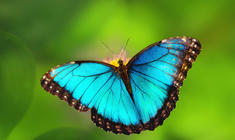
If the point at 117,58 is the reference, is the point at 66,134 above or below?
below

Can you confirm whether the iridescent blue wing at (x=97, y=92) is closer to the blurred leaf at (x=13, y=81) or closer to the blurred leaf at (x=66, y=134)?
the blurred leaf at (x=66, y=134)

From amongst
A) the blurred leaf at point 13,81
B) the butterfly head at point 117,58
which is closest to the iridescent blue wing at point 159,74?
the butterfly head at point 117,58

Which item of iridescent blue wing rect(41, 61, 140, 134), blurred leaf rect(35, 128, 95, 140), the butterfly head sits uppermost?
the butterfly head

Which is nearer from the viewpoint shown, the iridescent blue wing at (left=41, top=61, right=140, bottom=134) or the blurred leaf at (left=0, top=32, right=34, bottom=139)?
the iridescent blue wing at (left=41, top=61, right=140, bottom=134)

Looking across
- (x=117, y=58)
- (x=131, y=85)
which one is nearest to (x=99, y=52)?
(x=117, y=58)

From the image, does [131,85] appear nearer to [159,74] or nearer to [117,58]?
[159,74]

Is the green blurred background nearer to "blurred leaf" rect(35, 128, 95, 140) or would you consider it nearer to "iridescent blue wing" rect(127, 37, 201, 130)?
"blurred leaf" rect(35, 128, 95, 140)

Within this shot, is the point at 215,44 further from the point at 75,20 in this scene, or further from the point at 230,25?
the point at 75,20

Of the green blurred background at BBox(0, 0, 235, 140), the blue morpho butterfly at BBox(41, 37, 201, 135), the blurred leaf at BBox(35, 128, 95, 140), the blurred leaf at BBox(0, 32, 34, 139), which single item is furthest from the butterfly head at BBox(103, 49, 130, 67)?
the blurred leaf at BBox(0, 32, 34, 139)
